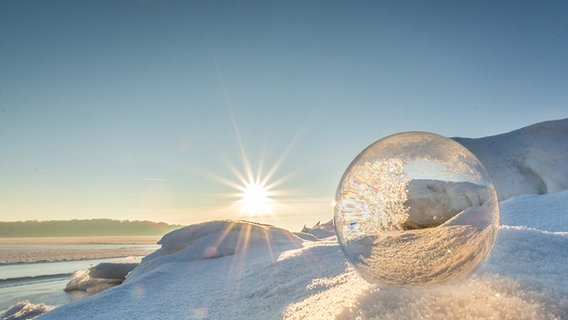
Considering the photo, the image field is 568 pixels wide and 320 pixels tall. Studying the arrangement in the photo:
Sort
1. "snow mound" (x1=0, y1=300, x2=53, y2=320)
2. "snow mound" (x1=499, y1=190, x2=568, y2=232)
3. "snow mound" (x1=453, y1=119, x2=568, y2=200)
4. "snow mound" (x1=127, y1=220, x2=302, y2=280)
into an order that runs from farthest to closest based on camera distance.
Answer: "snow mound" (x1=453, y1=119, x2=568, y2=200) < "snow mound" (x1=127, y1=220, x2=302, y2=280) < "snow mound" (x1=0, y1=300, x2=53, y2=320) < "snow mound" (x1=499, y1=190, x2=568, y2=232)

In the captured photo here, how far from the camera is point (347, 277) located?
336cm

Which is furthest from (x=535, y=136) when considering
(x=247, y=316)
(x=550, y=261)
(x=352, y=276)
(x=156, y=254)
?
(x=156, y=254)

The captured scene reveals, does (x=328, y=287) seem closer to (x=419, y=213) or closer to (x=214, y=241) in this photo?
(x=419, y=213)

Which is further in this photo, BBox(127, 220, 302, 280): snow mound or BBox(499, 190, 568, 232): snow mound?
BBox(127, 220, 302, 280): snow mound

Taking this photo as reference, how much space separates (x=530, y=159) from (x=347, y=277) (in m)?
8.57

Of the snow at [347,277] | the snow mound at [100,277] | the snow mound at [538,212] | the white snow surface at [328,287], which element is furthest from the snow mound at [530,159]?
the snow mound at [100,277]

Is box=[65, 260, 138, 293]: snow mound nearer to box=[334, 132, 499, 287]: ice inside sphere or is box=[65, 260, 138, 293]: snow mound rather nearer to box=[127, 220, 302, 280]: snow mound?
box=[127, 220, 302, 280]: snow mound

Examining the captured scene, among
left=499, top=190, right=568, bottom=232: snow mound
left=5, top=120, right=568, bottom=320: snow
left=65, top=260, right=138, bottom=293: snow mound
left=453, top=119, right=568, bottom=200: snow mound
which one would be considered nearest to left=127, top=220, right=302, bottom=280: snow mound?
left=5, top=120, right=568, bottom=320: snow

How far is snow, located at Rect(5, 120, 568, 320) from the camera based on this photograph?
1954mm

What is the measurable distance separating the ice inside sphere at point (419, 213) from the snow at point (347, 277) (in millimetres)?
173

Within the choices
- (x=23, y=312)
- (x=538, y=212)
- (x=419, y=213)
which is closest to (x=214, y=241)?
(x=23, y=312)

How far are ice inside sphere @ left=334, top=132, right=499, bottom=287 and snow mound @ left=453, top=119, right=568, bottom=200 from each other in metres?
8.44

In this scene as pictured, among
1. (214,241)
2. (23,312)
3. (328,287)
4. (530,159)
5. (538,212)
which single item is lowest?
A: (23,312)

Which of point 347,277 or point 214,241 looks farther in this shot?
point 214,241
